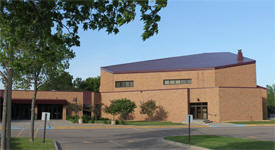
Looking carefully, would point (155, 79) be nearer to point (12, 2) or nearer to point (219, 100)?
point (219, 100)

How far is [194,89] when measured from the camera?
4262 centimetres

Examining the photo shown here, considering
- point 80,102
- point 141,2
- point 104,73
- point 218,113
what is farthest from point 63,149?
point 104,73

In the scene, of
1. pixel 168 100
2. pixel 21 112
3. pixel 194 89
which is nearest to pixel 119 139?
pixel 168 100

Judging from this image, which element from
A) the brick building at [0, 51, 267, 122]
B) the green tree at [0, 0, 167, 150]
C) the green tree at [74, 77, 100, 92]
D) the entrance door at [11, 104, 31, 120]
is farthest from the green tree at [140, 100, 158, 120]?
the green tree at [74, 77, 100, 92]

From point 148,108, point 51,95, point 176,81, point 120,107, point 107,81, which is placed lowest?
point 148,108

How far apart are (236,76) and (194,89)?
662cm

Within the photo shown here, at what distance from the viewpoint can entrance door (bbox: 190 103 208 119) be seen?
41625 millimetres

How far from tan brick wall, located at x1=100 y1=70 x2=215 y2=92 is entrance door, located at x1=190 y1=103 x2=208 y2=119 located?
9.81 ft

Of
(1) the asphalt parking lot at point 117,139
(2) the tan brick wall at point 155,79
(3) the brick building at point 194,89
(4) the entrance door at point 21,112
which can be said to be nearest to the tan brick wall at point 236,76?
(3) the brick building at point 194,89

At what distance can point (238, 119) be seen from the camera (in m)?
39.8

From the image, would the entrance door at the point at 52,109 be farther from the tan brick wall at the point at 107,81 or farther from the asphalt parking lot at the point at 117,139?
the asphalt parking lot at the point at 117,139

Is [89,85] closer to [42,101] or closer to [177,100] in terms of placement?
[42,101]

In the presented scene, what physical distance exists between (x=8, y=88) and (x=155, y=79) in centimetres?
3515

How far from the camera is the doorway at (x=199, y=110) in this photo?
4156cm
